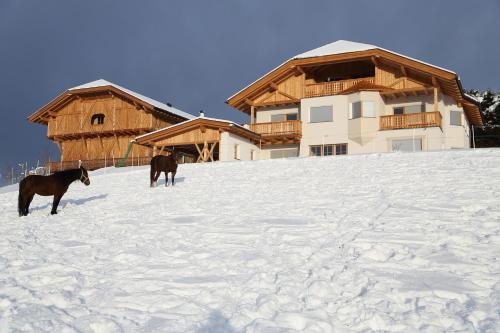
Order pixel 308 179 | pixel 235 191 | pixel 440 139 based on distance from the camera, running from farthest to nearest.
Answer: pixel 440 139
pixel 308 179
pixel 235 191

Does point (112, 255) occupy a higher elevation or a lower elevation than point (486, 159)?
lower

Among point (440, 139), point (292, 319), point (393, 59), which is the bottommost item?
point (292, 319)

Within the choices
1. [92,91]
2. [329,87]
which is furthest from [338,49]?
[92,91]

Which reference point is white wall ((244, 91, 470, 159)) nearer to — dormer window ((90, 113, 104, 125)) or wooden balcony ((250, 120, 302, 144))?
wooden balcony ((250, 120, 302, 144))

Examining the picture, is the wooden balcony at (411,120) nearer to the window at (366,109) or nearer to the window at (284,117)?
the window at (366,109)

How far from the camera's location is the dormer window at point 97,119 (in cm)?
4352

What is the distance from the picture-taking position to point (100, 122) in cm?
4412

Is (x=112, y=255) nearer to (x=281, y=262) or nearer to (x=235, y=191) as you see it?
(x=281, y=262)

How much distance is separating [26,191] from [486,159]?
15.4 meters

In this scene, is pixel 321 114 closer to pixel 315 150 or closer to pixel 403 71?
pixel 315 150

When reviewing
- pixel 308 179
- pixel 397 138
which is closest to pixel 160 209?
pixel 308 179

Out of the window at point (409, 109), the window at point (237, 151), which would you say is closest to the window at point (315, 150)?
the window at point (237, 151)

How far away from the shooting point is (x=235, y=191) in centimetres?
1452

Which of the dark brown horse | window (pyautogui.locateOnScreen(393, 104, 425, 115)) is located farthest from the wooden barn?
the dark brown horse
